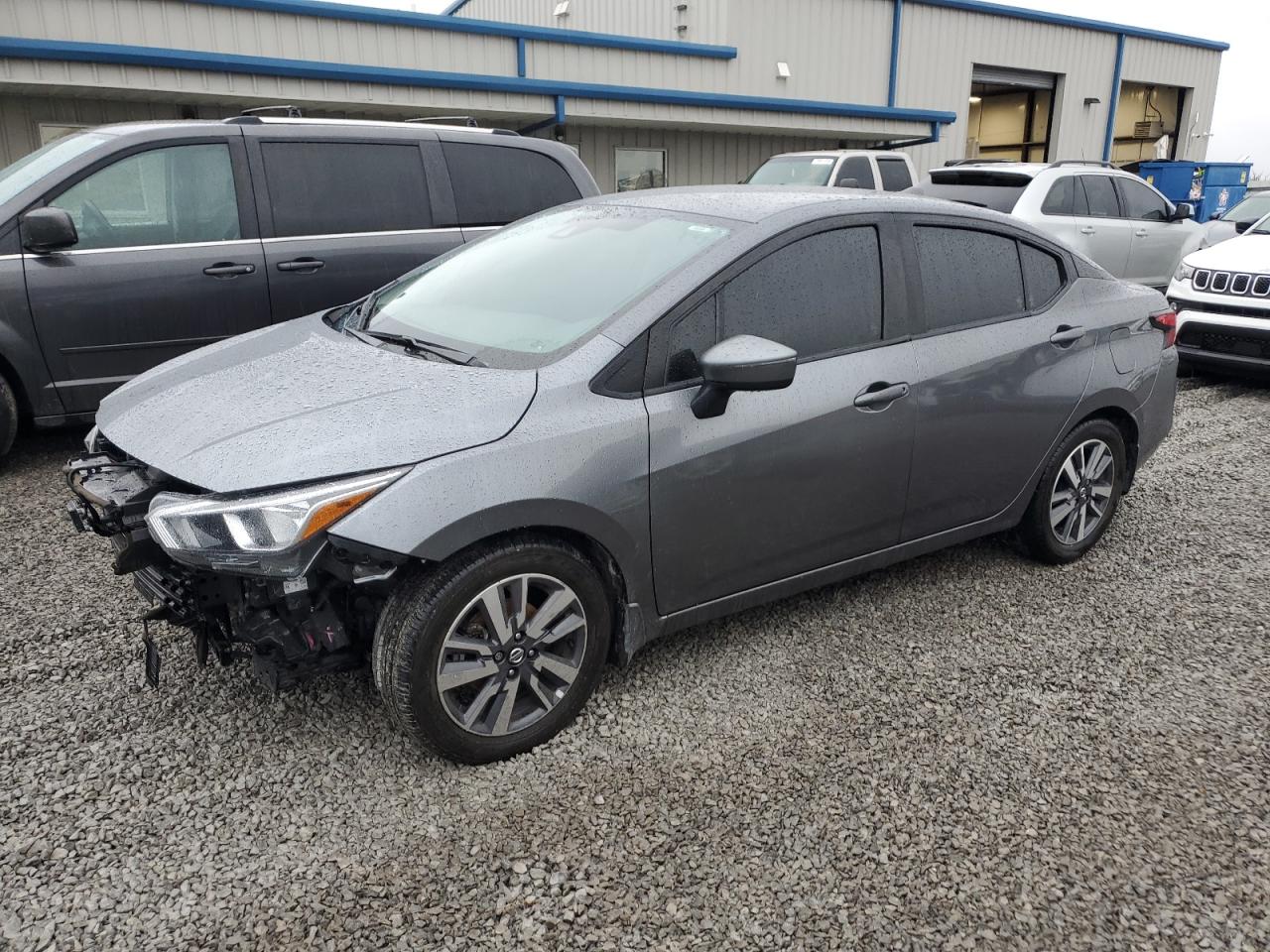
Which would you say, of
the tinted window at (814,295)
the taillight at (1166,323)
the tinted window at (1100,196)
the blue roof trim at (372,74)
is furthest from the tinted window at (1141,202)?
the tinted window at (814,295)

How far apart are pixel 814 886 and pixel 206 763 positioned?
70.0 inches

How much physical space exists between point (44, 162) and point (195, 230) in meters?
0.87

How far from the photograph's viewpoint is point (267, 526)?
242 cm

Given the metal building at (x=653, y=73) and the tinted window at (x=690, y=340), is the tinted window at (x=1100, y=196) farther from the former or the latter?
the tinted window at (x=690, y=340)

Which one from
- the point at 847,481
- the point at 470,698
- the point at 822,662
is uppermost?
the point at 847,481

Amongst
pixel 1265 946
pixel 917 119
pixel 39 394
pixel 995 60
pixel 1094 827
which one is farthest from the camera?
pixel 995 60

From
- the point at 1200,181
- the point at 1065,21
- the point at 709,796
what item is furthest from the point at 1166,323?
the point at 1065,21

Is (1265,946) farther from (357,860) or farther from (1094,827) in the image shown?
(357,860)

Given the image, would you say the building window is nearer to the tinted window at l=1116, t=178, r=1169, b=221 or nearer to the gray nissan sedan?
the tinted window at l=1116, t=178, r=1169, b=221

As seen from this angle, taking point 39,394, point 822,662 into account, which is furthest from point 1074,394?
point 39,394

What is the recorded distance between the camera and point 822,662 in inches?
136

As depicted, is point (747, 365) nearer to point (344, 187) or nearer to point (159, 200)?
point (344, 187)

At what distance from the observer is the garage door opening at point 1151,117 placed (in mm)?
25875

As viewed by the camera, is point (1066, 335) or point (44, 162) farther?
point (44, 162)
